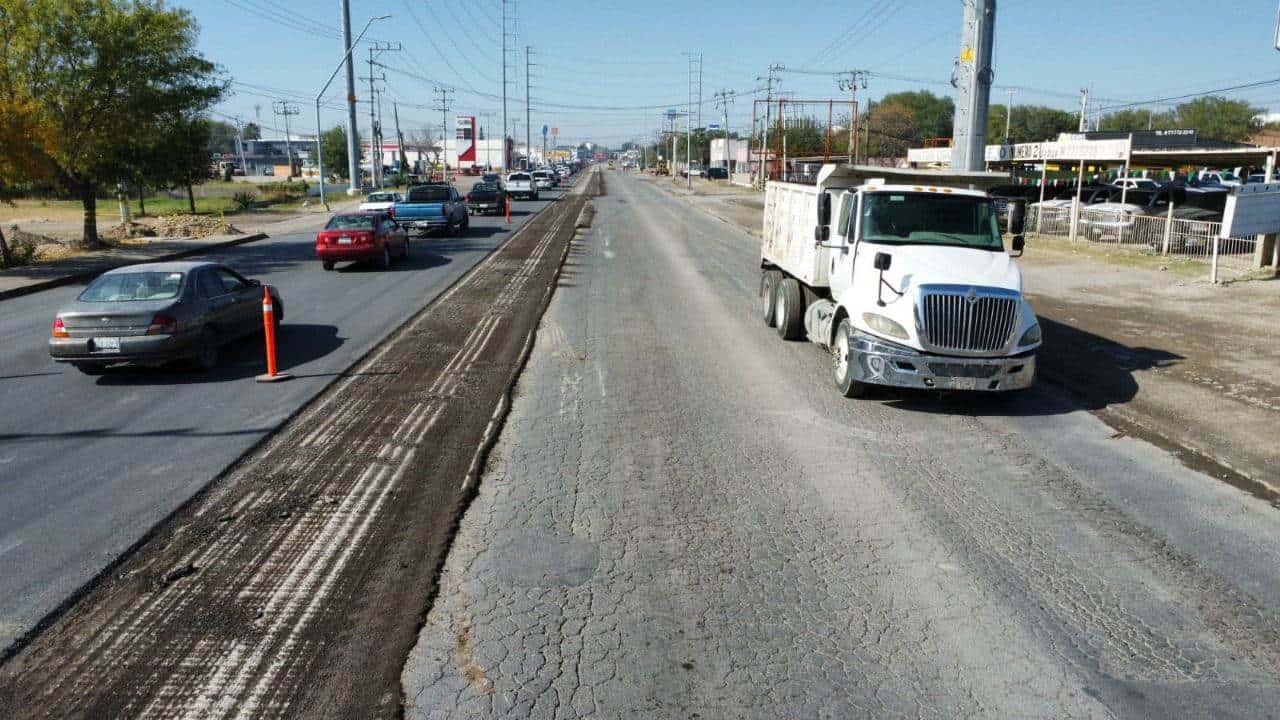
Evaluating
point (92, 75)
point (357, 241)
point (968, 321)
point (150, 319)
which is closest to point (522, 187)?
point (92, 75)

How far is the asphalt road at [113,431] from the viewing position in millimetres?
6773

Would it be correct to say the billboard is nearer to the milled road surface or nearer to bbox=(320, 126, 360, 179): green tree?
bbox=(320, 126, 360, 179): green tree

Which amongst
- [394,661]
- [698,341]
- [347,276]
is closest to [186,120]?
[347,276]

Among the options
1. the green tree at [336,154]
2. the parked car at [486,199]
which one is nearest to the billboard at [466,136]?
the green tree at [336,154]

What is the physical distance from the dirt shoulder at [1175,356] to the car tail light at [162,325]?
1123 centimetres

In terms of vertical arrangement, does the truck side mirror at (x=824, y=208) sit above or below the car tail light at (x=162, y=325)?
above

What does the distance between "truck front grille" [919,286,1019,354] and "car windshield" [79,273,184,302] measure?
9489 mm

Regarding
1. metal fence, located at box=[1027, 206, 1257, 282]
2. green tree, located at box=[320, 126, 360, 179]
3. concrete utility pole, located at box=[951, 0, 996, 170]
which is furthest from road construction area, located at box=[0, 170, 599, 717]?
green tree, located at box=[320, 126, 360, 179]

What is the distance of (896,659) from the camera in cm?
541

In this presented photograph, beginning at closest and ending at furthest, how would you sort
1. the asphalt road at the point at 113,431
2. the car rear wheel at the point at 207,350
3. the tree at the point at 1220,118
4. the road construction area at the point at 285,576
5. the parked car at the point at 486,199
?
the road construction area at the point at 285,576, the asphalt road at the point at 113,431, the car rear wheel at the point at 207,350, the parked car at the point at 486,199, the tree at the point at 1220,118

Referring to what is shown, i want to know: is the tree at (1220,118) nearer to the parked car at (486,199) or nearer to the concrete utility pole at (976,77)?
the parked car at (486,199)

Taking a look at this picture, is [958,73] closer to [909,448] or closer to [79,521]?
[909,448]

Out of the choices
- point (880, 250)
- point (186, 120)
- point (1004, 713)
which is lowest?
point (1004, 713)

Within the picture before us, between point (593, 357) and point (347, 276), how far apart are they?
12.2 metres
